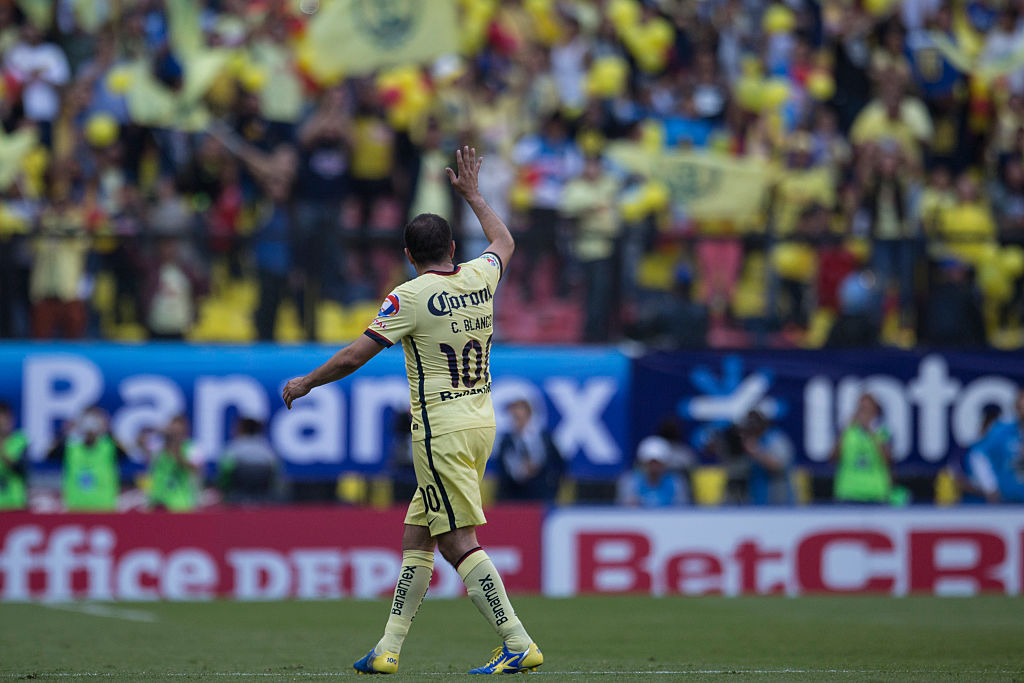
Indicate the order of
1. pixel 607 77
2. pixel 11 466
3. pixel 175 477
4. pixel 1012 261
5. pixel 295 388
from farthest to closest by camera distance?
pixel 607 77
pixel 1012 261
pixel 175 477
pixel 11 466
pixel 295 388

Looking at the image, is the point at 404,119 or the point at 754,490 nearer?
the point at 754,490

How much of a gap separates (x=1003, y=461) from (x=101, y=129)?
9975mm

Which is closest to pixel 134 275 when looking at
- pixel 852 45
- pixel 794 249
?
pixel 794 249

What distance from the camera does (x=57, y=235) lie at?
14422 millimetres

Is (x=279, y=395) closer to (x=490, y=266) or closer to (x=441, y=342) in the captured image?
(x=490, y=266)

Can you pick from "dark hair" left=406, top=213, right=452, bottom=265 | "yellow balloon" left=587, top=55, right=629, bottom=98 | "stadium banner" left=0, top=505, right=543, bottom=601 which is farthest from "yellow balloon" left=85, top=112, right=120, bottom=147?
"dark hair" left=406, top=213, right=452, bottom=265

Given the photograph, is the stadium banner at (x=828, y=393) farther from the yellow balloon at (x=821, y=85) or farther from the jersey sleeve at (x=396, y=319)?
the jersey sleeve at (x=396, y=319)

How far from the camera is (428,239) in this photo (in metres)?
7.29

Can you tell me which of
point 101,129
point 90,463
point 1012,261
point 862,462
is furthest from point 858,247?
point 101,129

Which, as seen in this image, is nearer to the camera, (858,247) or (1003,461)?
(858,247)

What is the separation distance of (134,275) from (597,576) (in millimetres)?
5289

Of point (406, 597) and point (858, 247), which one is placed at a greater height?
point (858, 247)

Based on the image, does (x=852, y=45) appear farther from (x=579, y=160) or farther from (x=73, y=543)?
(x=73, y=543)

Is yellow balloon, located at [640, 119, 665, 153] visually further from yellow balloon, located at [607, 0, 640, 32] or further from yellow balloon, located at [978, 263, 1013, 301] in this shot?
yellow balloon, located at [978, 263, 1013, 301]
